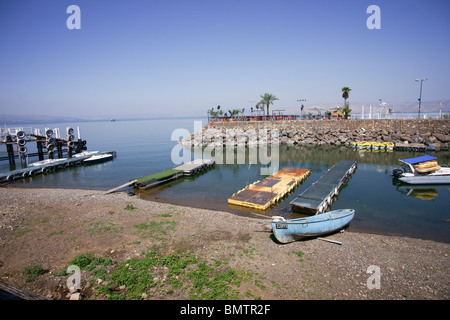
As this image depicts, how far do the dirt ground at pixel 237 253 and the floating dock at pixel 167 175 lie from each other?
10.1 meters

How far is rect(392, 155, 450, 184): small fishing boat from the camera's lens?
99.3 feet

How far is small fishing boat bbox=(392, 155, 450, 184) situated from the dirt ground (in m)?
17.8

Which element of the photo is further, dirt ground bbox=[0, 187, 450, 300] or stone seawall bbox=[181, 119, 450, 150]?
stone seawall bbox=[181, 119, 450, 150]

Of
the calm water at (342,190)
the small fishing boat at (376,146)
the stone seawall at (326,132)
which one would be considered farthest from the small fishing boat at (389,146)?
the stone seawall at (326,132)

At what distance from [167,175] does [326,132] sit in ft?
172

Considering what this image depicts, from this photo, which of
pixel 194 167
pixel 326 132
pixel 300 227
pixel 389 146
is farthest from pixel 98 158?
pixel 389 146

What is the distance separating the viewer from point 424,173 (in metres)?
30.9

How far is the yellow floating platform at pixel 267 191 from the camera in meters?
23.9

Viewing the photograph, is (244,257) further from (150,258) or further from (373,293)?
(373,293)

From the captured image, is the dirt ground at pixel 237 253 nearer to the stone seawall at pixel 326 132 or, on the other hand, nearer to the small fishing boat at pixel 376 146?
the small fishing boat at pixel 376 146

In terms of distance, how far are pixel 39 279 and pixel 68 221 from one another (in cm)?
779

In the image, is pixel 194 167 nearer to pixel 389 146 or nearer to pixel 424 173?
pixel 424 173

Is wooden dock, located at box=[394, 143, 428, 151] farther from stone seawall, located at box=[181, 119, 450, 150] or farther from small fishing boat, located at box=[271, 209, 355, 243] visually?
small fishing boat, located at box=[271, 209, 355, 243]

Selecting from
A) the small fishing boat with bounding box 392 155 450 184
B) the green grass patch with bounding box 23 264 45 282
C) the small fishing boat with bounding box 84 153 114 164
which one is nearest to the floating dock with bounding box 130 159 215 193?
the green grass patch with bounding box 23 264 45 282
